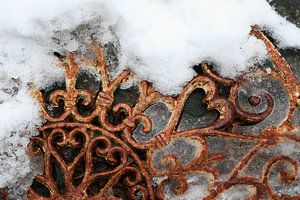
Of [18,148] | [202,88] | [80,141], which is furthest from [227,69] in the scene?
[18,148]

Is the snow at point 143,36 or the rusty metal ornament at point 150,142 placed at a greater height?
the snow at point 143,36

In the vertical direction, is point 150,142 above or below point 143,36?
below

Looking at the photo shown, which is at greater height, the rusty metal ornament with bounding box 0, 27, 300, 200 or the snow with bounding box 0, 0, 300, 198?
the snow with bounding box 0, 0, 300, 198

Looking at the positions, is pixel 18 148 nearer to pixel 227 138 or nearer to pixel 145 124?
pixel 145 124
